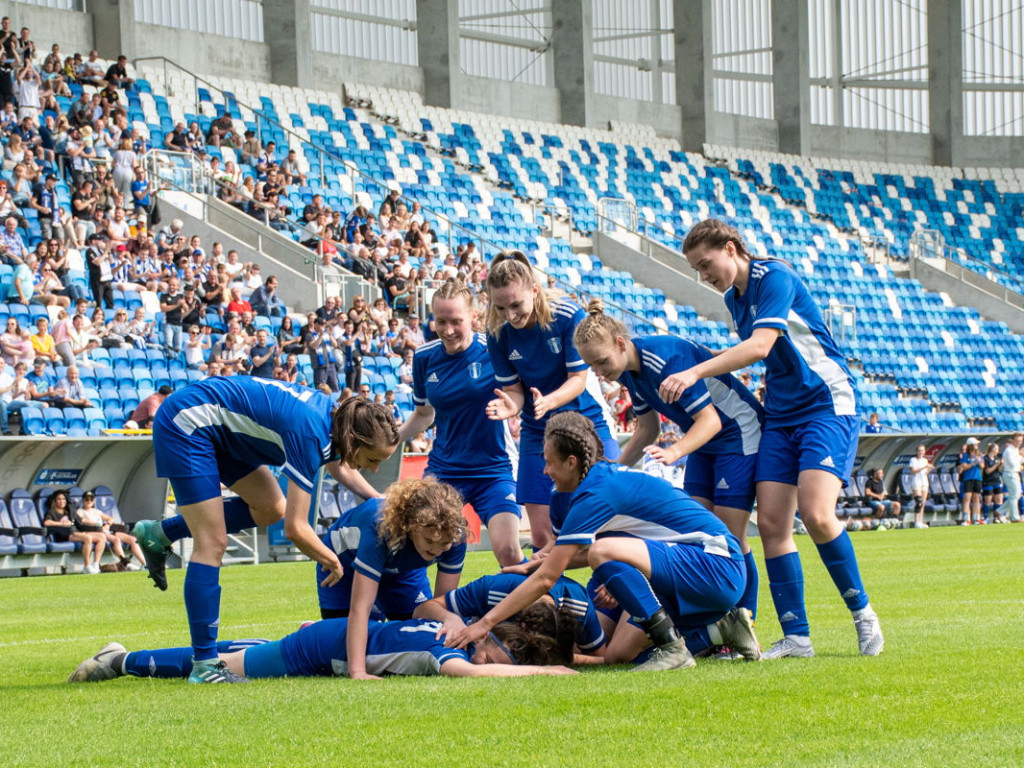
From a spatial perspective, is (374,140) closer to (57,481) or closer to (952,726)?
(57,481)

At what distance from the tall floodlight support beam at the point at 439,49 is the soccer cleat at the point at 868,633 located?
30937 mm

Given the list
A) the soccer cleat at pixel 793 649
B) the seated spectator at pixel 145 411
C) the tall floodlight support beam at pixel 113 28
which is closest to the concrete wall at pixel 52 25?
the tall floodlight support beam at pixel 113 28

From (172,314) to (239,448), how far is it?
14.1 metres

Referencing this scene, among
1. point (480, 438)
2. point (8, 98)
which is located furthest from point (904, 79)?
point (480, 438)

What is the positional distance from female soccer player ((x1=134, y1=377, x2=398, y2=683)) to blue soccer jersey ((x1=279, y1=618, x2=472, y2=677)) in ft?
0.97

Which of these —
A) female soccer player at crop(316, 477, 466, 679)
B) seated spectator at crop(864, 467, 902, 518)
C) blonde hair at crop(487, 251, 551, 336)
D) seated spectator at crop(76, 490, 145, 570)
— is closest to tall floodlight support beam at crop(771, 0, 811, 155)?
seated spectator at crop(864, 467, 902, 518)

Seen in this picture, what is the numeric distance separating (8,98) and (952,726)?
2126cm

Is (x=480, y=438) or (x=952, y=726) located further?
(x=480, y=438)

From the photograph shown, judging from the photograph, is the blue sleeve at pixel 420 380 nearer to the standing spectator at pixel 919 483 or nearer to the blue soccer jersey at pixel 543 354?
the blue soccer jersey at pixel 543 354

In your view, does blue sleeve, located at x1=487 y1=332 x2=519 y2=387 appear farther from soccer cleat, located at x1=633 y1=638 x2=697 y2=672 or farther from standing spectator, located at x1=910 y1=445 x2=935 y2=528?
standing spectator, located at x1=910 y1=445 x2=935 y2=528

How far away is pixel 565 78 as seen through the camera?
3931 centimetres

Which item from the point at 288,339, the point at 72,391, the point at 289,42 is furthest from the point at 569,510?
the point at 289,42

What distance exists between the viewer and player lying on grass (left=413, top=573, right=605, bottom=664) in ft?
22.1

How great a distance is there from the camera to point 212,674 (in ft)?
20.9
